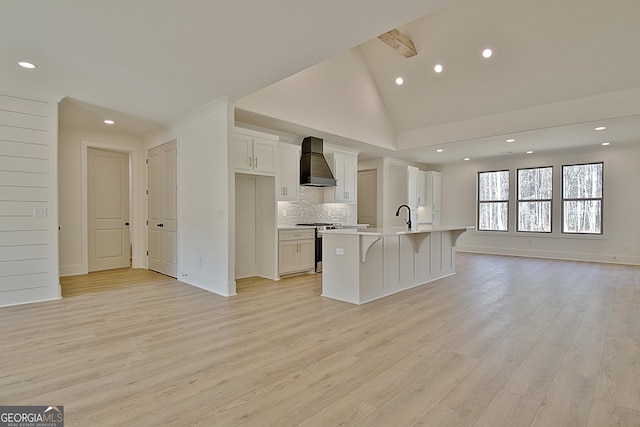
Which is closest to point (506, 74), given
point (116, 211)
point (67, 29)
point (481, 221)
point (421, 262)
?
point (421, 262)

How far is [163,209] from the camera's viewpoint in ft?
19.4

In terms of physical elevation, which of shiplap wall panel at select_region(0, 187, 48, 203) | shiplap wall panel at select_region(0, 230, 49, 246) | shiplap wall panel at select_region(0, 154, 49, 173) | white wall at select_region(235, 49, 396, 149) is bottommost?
Answer: shiplap wall panel at select_region(0, 230, 49, 246)

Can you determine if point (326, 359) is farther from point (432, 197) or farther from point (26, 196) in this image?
point (432, 197)

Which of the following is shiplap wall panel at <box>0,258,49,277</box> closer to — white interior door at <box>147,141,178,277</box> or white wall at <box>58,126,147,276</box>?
white interior door at <box>147,141,178,277</box>

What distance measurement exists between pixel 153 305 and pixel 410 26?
238 inches

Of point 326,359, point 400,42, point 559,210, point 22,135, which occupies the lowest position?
point 326,359

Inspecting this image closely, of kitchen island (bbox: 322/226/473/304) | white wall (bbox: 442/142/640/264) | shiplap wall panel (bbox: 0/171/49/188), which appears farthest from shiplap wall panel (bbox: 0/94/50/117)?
white wall (bbox: 442/142/640/264)

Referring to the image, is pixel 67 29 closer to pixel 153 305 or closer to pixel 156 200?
pixel 153 305

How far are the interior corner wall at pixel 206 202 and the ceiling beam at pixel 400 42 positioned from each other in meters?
2.88

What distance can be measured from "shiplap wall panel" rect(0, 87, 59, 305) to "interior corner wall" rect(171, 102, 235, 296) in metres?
1.67

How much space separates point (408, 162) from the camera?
959 centimetres

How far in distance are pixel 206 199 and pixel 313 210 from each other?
8.30 ft

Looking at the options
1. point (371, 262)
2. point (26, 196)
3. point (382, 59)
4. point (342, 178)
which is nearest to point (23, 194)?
point (26, 196)

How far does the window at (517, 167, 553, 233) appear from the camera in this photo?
8.31m
